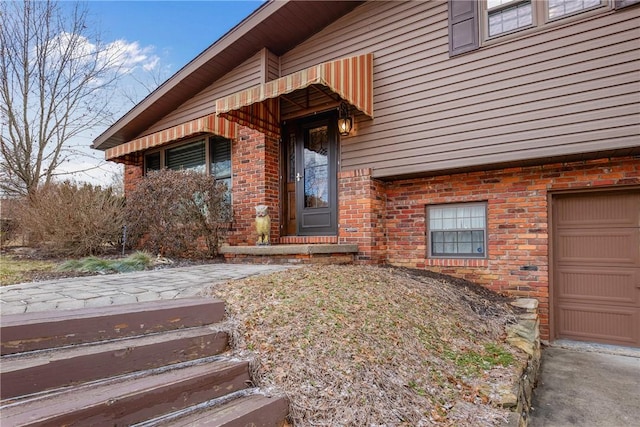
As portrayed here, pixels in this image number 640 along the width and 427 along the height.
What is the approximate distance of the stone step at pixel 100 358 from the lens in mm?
1605

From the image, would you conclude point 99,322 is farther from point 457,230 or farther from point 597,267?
point 597,267

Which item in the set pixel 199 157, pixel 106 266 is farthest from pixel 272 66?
pixel 106 266

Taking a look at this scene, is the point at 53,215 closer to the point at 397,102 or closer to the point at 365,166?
the point at 365,166

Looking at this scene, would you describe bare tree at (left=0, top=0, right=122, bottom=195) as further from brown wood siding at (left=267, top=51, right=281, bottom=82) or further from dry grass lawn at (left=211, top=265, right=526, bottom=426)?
dry grass lawn at (left=211, top=265, right=526, bottom=426)

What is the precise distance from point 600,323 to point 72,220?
26.9ft

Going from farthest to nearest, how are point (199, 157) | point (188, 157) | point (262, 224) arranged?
1. point (188, 157)
2. point (199, 157)
3. point (262, 224)

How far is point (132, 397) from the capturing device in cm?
162

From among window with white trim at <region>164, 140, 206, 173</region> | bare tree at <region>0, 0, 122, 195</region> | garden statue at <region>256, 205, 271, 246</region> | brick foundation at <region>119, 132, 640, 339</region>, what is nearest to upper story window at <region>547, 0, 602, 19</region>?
brick foundation at <region>119, 132, 640, 339</region>

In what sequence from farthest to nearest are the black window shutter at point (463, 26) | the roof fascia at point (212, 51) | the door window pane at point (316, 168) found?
the door window pane at point (316, 168) → the roof fascia at point (212, 51) → the black window shutter at point (463, 26)

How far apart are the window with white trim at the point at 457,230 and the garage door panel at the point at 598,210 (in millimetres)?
979

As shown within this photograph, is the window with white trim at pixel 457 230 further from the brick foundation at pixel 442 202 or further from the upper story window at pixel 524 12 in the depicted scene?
the upper story window at pixel 524 12

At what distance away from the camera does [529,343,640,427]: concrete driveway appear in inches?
116

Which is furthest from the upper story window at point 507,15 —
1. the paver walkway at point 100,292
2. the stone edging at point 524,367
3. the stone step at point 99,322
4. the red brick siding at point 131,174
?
the red brick siding at point 131,174

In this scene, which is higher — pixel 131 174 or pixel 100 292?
pixel 131 174
